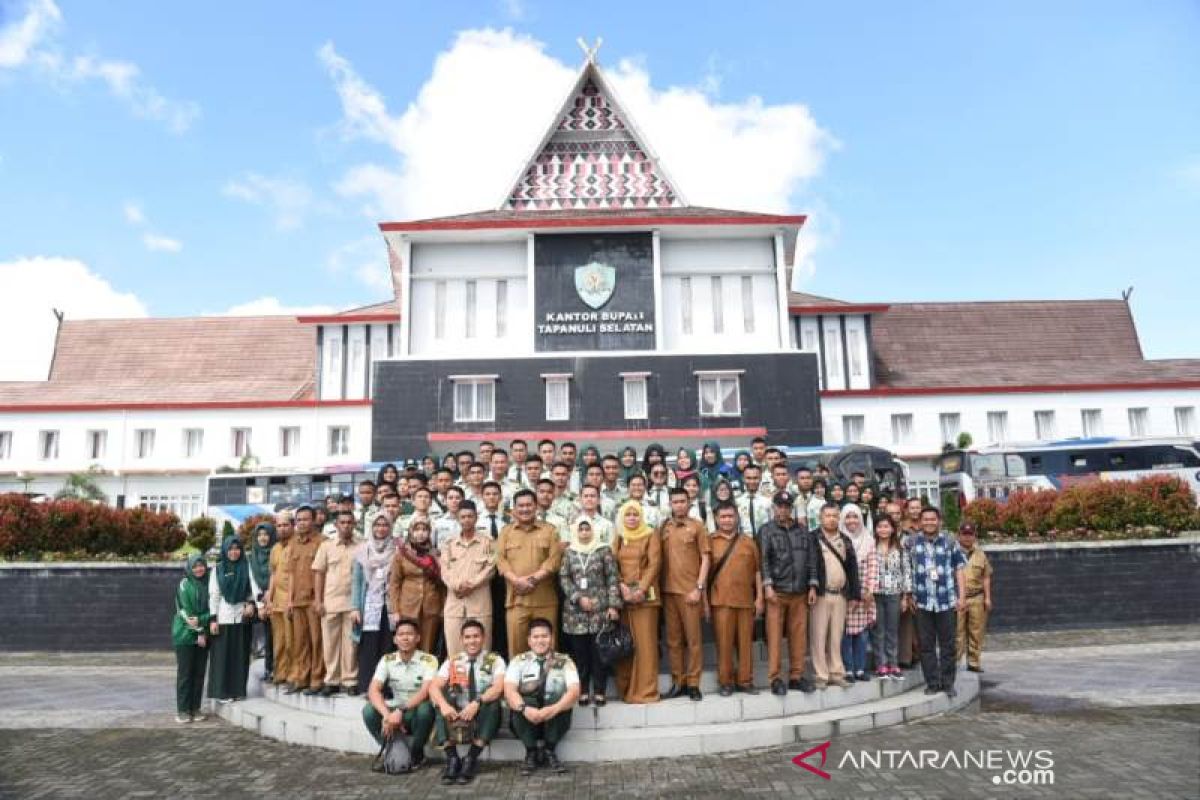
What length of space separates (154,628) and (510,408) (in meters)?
11.1

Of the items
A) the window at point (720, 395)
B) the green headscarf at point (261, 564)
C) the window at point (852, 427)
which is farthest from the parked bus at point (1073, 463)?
the green headscarf at point (261, 564)

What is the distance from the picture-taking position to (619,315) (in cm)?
2422

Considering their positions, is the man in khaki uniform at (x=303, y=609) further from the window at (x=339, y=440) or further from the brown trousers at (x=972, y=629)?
the window at (x=339, y=440)

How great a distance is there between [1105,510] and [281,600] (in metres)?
13.9

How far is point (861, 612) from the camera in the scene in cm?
766

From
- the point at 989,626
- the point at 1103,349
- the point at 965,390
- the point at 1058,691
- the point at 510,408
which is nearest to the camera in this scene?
the point at 1058,691

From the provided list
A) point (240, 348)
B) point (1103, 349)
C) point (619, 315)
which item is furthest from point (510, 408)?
point (1103, 349)

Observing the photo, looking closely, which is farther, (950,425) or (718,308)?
(950,425)

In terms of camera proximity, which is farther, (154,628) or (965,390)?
(965,390)

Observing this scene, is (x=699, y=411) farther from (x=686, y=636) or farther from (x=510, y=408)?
(x=686, y=636)

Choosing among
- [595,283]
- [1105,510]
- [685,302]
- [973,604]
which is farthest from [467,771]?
[685,302]

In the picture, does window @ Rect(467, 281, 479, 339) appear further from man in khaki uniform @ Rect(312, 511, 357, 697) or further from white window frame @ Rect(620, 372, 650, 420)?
man in khaki uniform @ Rect(312, 511, 357, 697)

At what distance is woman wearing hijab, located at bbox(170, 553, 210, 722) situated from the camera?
27.2ft

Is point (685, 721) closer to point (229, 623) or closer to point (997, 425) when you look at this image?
point (229, 623)
